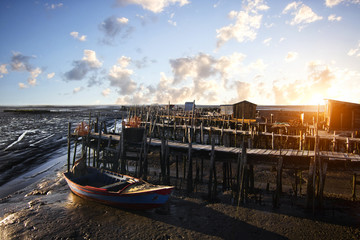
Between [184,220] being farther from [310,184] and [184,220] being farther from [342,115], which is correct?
[342,115]

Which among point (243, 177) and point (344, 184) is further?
point (344, 184)

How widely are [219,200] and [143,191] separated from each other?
454 centimetres

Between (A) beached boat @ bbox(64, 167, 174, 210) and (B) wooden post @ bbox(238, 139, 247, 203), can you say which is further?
(B) wooden post @ bbox(238, 139, 247, 203)

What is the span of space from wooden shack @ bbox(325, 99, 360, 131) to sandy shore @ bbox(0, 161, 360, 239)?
46.9 feet

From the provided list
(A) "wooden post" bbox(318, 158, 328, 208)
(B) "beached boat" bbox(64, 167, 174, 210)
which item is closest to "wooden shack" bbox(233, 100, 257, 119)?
(A) "wooden post" bbox(318, 158, 328, 208)

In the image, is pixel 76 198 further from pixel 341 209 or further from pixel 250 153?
pixel 341 209

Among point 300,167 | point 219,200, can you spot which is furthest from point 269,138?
point 219,200

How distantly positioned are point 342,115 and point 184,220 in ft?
75.4

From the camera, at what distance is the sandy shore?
8.91 metres

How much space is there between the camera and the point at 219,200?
39.4 feet

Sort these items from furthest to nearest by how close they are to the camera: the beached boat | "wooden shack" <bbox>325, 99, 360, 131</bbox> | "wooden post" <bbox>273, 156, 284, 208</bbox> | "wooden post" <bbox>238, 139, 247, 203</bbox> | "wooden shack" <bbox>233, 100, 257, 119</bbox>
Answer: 1. "wooden shack" <bbox>233, 100, 257, 119</bbox>
2. "wooden shack" <bbox>325, 99, 360, 131</bbox>
3. "wooden post" <bbox>238, 139, 247, 203</bbox>
4. "wooden post" <bbox>273, 156, 284, 208</bbox>
5. the beached boat

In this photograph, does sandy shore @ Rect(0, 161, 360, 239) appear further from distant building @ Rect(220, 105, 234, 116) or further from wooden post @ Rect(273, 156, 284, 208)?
distant building @ Rect(220, 105, 234, 116)

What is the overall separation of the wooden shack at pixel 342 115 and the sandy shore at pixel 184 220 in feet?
46.9

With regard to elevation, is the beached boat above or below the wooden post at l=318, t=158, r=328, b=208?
below
